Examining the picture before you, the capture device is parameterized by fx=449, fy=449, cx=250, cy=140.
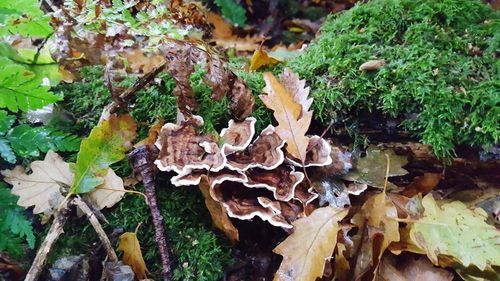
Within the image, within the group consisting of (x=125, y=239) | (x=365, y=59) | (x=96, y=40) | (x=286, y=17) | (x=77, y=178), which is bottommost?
(x=286, y=17)

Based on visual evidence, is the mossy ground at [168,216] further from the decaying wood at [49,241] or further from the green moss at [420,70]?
the green moss at [420,70]

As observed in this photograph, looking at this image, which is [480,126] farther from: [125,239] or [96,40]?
[96,40]

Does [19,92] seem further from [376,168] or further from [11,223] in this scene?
[376,168]

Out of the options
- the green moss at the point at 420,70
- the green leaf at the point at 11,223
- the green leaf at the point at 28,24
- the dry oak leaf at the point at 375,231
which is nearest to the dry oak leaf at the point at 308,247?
the dry oak leaf at the point at 375,231

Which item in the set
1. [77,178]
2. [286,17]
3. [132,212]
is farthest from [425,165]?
[286,17]

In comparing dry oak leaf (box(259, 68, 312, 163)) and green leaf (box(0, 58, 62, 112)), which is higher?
green leaf (box(0, 58, 62, 112))

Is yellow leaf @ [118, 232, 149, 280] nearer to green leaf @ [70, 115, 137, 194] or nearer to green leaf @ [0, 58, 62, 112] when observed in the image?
green leaf @ [70, 115, 137, 194]

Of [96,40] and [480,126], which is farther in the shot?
[96,40]

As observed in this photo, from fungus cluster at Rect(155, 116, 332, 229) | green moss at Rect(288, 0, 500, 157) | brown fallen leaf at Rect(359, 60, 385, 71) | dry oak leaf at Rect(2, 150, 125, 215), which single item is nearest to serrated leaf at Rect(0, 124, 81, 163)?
dry oak leaf at Rect(2, 150, 125, 215)
